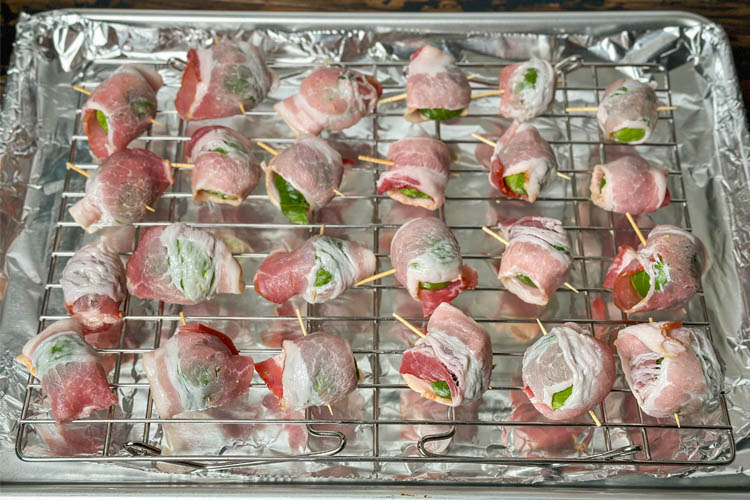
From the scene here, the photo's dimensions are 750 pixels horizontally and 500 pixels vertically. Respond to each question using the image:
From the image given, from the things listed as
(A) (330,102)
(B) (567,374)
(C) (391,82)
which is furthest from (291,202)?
(B) (567,374)

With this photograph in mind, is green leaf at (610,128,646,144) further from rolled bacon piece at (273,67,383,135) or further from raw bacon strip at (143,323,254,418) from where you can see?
raw bacon strip at (143,323,254,418)

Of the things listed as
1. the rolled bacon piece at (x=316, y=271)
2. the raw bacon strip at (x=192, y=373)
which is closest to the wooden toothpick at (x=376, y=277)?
the rolled bacon piece at (x=316, y=271)

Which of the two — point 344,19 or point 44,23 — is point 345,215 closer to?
point 344,19

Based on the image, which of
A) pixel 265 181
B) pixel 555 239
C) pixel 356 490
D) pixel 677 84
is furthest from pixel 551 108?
pixel 356 490

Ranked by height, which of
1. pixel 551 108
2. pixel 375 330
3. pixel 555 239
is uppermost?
pixel 551 108

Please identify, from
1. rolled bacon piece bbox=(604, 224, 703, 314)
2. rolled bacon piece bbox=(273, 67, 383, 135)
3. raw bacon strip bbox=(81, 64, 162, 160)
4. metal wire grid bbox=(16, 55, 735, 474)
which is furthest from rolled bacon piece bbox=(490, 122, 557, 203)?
raw bacon strip bbox=(81, 64, 162, 160)

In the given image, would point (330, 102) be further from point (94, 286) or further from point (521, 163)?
point (94, 286)

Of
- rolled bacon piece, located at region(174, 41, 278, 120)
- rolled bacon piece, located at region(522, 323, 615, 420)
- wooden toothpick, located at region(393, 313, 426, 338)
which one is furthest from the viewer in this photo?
rolled bacon piece, located at region(174, 41, 278, 120)

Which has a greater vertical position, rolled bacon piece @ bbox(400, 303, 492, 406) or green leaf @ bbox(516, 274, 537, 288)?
green leaf @ bbox(516, 274, 537, 288)
